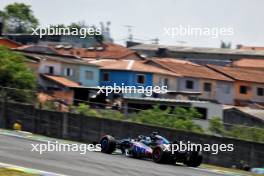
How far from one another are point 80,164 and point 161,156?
4241 millimetres

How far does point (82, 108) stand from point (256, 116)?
23.5 metres

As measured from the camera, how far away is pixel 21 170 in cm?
1408

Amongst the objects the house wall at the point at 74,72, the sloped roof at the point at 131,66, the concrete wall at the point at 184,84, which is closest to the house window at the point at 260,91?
the concrete wall at the point at 184,84

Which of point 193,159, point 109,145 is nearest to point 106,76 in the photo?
point 109,145

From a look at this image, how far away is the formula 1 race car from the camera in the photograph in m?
20.2

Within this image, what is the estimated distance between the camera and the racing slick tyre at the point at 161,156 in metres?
20.1

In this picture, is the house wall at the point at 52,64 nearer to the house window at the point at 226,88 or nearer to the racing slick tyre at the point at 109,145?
the house window at the point at 226,88

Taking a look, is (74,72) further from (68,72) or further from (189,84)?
(189,84)

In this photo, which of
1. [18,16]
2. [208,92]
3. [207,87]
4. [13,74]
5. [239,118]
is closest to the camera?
[13,74]

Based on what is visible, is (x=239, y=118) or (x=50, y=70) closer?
(x=239, y=118)

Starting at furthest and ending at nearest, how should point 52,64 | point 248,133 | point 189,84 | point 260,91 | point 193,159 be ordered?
point 260,91
point 189,84
point 52,64
point 248,133
point 193,159

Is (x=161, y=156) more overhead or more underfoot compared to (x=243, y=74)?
more underfoot

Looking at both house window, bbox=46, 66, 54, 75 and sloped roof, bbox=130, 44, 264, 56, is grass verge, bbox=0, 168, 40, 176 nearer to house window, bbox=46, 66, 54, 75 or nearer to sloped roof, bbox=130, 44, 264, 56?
house window, bbox=46, 66, 54, 75

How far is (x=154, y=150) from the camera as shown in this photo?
67.2ft
